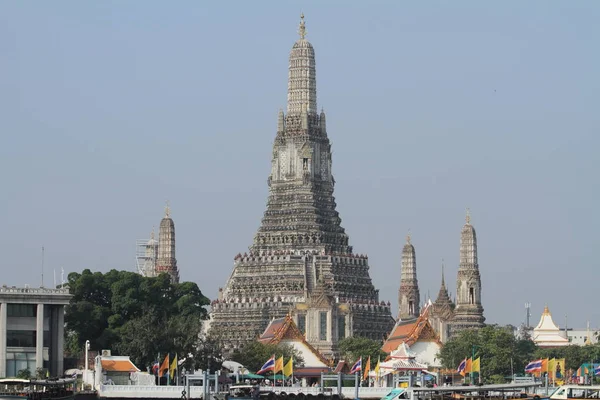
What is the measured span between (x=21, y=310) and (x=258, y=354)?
3181cm

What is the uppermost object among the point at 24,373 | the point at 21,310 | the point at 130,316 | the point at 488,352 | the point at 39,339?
the point at 130,316

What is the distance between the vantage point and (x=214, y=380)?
134 meters

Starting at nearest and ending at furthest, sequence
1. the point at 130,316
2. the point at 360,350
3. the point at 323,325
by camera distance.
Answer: the point at 130,316, the point at 360,350, the point at 323,325

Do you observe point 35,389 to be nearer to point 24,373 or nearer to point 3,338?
point 24,373

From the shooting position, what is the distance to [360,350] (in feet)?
582

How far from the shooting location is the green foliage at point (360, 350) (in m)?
177

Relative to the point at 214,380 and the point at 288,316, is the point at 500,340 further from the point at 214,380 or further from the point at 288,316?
the point at 214,380

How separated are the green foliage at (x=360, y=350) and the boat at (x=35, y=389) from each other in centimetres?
6273

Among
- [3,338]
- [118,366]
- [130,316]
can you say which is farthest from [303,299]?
[3,338]

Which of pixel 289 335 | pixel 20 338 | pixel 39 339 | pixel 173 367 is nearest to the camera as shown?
pixel 173 367

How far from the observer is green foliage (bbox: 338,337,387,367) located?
17688 cm

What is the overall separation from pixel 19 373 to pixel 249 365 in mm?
32144

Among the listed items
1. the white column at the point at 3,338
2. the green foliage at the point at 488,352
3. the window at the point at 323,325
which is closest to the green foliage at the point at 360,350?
the window at the point at 323,325

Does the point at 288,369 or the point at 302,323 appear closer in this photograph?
the point at 288,369
